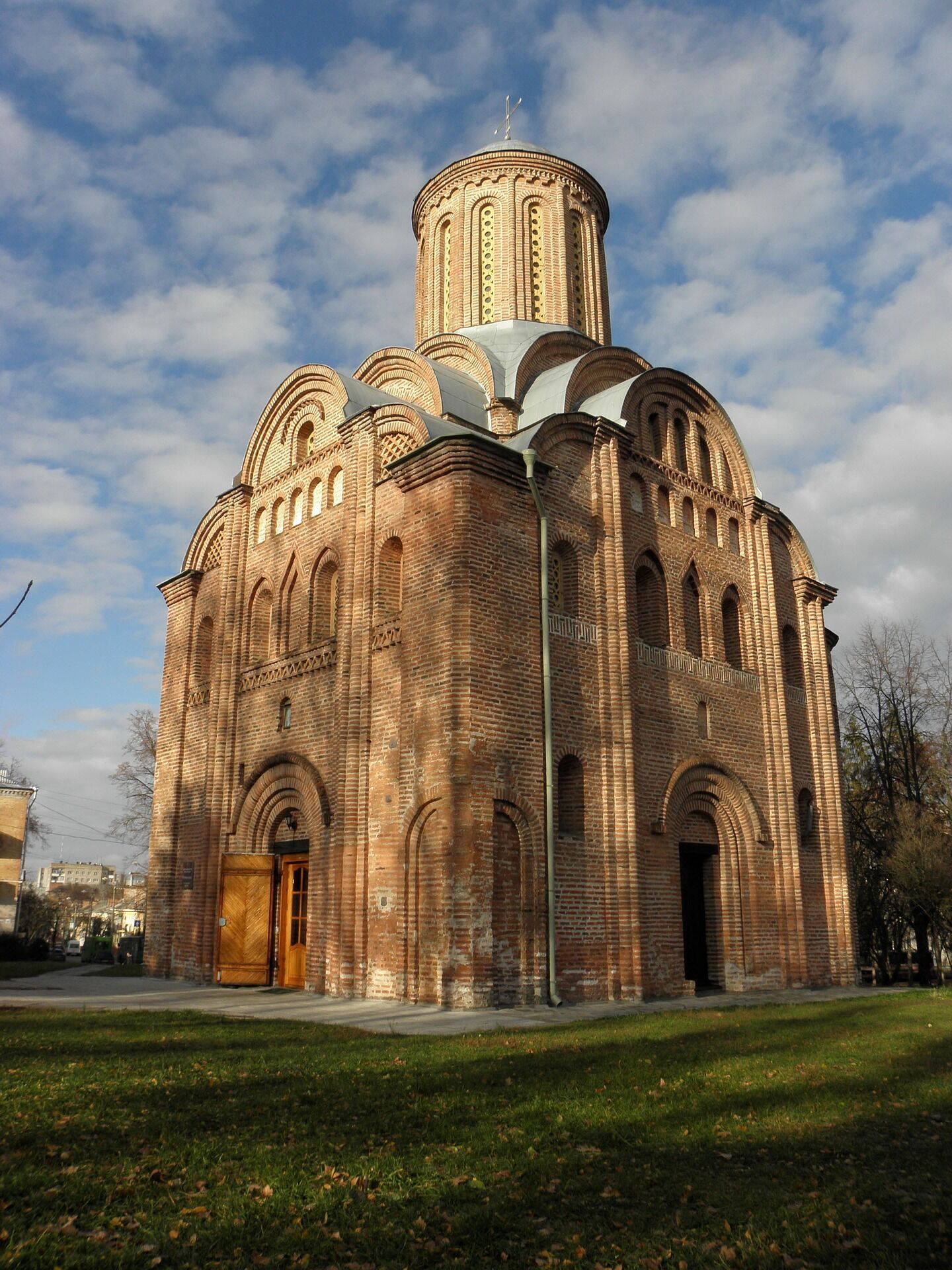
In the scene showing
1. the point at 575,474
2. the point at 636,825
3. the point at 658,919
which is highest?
the point at 575,474

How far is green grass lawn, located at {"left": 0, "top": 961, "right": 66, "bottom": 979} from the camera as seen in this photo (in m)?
18.7

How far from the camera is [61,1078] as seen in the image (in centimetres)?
668

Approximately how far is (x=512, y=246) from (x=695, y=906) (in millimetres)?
13967

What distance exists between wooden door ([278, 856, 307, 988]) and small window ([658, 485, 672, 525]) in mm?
8188

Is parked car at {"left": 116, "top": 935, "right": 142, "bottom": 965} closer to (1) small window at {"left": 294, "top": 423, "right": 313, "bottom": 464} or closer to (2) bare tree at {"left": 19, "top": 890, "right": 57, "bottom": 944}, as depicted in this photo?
(2) bare tree at {"left": 19, "top": 890, "right": 57, "bottom": 944}

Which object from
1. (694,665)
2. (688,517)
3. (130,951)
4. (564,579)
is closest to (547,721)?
(564,579)

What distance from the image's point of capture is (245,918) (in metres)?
15.3

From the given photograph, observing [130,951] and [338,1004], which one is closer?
[338,1004]

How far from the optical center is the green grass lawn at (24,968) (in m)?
18.7

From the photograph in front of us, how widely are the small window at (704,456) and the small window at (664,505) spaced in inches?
64.3

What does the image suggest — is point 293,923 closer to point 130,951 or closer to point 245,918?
point 245,918

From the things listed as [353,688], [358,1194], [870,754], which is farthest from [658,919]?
[870,754]

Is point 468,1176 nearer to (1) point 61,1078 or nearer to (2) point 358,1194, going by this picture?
(2) point 358,1194

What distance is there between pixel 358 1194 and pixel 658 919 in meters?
10.6
